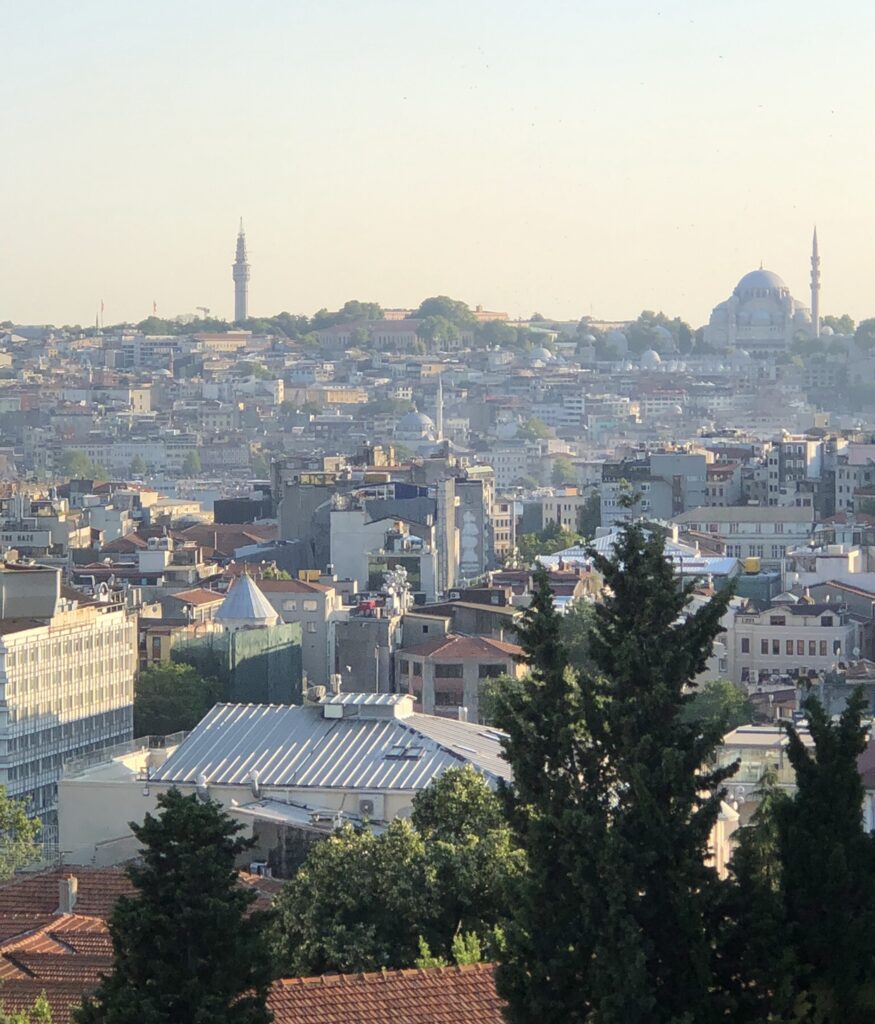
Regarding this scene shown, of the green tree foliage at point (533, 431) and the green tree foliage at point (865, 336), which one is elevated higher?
the green tree foliage at point (865, 336)

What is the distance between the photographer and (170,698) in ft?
109

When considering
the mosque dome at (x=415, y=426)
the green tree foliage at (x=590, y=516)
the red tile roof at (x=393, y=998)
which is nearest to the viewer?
the red tile roof at (x=393, y=998)

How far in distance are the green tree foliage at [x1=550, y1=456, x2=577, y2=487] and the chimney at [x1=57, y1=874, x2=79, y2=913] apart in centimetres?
8538

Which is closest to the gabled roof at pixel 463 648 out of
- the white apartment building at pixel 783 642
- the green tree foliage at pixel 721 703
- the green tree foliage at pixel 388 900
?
the green tree foliage at pixel 721 703

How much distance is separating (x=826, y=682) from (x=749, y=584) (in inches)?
456

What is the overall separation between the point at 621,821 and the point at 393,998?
266 centimetres

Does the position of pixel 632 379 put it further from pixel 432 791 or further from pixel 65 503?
pixel 432 791

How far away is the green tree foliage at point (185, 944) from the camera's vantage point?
36.2ft

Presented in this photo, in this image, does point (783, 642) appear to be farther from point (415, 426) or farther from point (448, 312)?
point (448, 312)

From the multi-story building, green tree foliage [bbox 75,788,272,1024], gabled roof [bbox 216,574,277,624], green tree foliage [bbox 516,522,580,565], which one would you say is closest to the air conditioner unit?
green tree foliage [bbox 75,788,272,1024]

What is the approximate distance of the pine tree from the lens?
11.2 metres

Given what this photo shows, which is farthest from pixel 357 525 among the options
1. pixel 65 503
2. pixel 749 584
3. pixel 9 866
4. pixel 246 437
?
pixel 246 437

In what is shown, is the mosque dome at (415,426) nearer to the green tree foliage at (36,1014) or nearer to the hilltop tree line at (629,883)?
the green tree foliage at (36,1014)

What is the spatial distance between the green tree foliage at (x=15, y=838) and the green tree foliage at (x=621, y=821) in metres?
10.0
